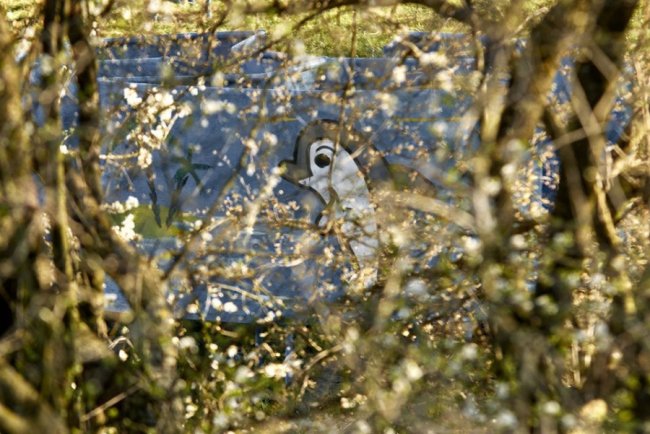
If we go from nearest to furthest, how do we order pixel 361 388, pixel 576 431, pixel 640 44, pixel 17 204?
pixel 17 204
pixel 576 431
pixel 361 388
pixel 640 44

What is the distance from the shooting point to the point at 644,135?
15.2 ft

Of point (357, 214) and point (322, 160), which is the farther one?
point (322, 160)

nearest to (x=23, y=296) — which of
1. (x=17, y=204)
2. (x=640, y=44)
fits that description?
(x=17, y=204)

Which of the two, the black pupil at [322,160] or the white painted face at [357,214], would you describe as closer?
the white painted face at [357,214]

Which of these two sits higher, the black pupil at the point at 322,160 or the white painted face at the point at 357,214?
the black pupil at the point at 322,160

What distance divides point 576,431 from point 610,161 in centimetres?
151

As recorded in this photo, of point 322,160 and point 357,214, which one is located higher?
point 322,160

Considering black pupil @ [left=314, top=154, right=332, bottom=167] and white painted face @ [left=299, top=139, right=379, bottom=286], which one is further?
black pupil @ [left=314, top=154, right=332, bottom=167]

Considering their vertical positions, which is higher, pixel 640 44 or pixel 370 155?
pixel 640 44

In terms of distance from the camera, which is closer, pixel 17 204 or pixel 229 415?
pixel 17 204

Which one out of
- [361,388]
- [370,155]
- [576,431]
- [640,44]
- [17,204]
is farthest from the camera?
[370,155]

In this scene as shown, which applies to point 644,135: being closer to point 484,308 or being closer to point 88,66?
point 484,308

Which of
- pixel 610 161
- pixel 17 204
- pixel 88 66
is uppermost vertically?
pixel 88 66

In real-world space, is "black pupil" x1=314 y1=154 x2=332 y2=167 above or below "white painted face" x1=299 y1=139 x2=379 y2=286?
above
